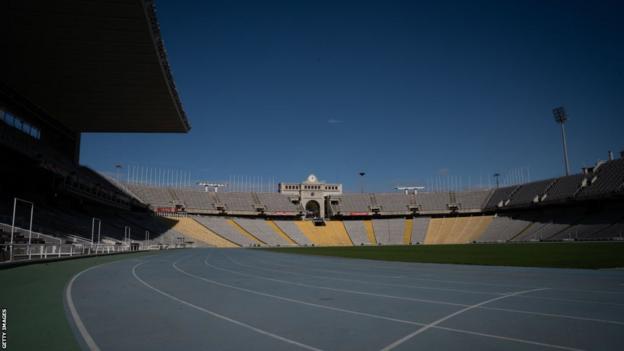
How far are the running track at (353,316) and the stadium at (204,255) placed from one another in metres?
0.05

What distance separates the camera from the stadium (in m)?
5.00

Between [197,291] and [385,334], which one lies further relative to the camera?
[197,291]

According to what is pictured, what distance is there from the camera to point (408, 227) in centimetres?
7356

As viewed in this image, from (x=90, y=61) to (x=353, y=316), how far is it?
2694cm

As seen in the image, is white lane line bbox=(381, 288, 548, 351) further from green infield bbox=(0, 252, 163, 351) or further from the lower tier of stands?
the lower tier of stands

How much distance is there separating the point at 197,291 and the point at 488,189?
81380mm

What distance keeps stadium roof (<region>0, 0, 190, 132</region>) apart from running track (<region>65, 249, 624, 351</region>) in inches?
650

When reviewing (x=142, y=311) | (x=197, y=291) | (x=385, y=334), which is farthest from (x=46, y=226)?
(x=385, y=334)

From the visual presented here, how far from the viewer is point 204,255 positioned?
2916cm

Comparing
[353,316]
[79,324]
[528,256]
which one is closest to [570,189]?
[528,256]

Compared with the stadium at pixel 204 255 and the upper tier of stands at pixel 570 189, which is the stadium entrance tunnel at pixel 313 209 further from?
the upper tier of stands at pixel 570 189

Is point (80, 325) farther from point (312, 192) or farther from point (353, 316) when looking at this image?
point (312, 192)

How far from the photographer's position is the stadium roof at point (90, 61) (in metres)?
19.9

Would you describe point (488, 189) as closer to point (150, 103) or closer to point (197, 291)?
point (150, 103)
